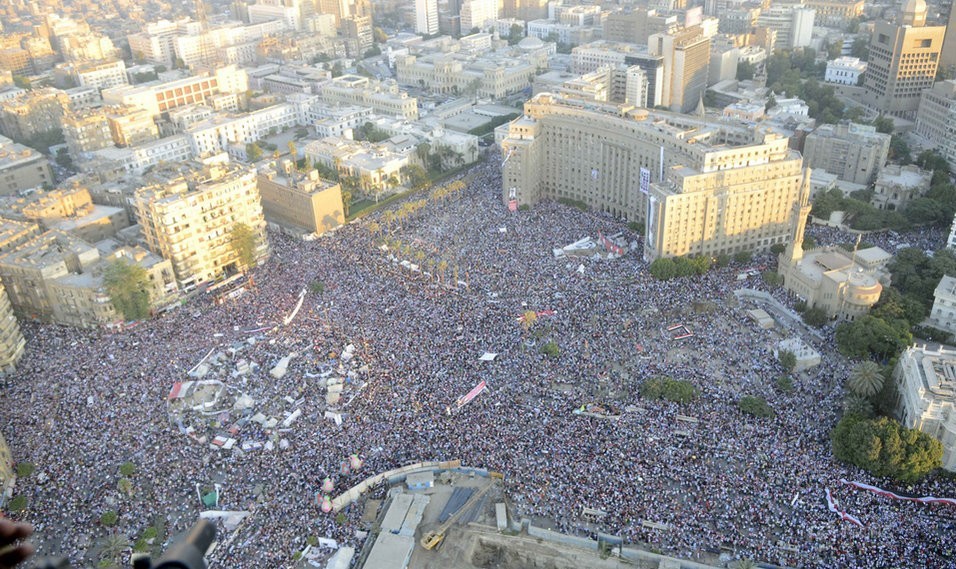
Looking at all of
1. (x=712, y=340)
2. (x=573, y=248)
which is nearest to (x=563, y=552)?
(x=712, y=340)

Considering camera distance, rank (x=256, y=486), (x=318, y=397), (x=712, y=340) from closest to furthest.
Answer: (x=256, y=486), (x=318, y=397), (x=712, y=340)

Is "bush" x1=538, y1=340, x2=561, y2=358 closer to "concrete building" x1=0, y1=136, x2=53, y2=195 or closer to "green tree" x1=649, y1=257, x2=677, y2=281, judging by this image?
"green tree" x1=649, y1=257, x2=677, y2=281

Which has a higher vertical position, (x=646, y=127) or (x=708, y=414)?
(x=646, y=127)

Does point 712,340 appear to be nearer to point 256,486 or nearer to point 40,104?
point 256,486

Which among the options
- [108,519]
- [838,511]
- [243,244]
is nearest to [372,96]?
[243,244]

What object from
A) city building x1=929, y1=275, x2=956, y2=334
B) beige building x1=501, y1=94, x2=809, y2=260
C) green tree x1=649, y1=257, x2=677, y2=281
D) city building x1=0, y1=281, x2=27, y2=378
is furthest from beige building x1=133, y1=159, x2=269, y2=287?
city building x1=929, y1=275, x2=956, y2=334

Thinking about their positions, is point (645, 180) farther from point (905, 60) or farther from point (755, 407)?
point (905, 60)
